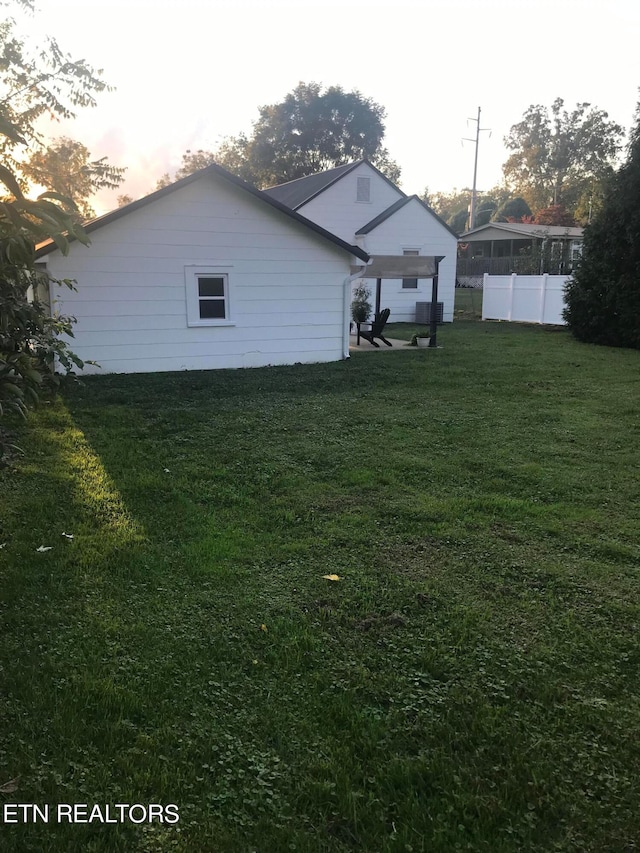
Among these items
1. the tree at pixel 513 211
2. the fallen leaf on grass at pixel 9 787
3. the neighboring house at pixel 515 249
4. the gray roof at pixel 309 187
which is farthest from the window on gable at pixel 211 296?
the tree at pixel 513 211

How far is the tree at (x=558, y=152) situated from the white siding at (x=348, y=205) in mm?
40488

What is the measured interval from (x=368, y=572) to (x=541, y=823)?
184 centimetres

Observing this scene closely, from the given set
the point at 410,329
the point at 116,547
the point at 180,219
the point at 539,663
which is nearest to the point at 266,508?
the point at 116,547

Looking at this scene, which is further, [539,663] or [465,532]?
[465,532]

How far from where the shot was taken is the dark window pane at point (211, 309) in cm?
1216

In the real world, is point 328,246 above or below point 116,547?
above

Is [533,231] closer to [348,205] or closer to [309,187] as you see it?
[348,205]

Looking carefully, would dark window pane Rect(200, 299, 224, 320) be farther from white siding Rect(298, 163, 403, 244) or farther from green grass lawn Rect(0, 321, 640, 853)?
white siding Rect(298, 163, 403, 244)

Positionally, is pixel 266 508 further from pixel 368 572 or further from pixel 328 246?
pixel 328 246

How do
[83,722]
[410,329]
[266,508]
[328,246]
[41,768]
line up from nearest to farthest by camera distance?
[41,768], [83,722], [266,508], [328,246], [410,329]

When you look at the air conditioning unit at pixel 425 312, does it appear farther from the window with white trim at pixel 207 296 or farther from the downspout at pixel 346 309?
the window with white trim at pixel 207 296

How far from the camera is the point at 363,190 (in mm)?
23469

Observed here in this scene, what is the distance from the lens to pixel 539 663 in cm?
294

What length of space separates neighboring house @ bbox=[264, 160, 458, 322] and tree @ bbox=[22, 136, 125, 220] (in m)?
9.73
